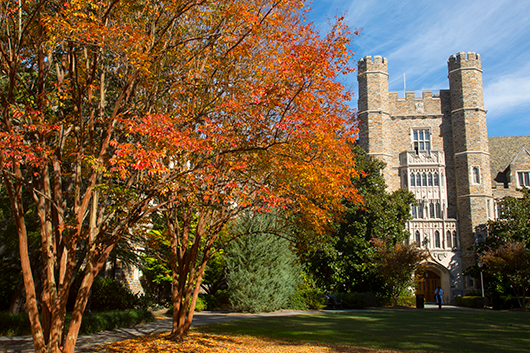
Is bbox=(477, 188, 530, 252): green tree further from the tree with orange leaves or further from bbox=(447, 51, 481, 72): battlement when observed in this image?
the tree with orange leaves

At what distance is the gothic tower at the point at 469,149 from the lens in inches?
1231

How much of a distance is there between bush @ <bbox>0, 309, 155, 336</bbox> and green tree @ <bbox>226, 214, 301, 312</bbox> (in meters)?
4.56

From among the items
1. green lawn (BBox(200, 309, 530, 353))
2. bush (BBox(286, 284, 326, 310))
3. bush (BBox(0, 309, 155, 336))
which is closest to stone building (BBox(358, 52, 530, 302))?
bush (BBox(286, 284, 326, 310))

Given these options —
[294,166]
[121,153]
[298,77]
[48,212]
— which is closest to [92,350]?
[48,212]

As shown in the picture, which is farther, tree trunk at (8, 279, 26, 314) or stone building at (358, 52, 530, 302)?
stone building at (358, 52, 530, 302)

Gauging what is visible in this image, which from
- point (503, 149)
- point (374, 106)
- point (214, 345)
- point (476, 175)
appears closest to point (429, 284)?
point (476, 175)

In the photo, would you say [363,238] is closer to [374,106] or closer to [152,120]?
[374,106]

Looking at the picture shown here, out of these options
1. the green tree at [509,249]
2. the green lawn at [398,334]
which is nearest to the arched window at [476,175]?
the green tree at [509,249]

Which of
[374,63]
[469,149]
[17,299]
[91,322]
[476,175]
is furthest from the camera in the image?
[374,63]

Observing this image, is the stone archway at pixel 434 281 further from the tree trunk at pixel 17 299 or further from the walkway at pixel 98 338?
the tree trunk at pixel 17 299

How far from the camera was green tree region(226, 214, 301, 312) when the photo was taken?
16.3m

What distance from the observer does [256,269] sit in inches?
651

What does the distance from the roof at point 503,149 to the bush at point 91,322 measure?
34.5 m

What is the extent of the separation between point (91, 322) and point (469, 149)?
3138cm
